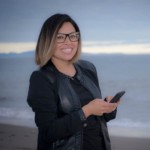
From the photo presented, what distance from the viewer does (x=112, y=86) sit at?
13.7ft

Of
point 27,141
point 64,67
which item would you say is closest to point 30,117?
point 27,141

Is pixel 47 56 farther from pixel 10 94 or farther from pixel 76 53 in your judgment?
pixel 10 94

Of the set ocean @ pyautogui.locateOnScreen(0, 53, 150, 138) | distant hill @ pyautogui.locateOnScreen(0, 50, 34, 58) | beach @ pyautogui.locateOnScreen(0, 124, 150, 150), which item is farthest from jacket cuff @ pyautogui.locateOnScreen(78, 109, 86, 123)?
distant hill @ pyautogui.locateOnScreen(0, 50, 34, 58)

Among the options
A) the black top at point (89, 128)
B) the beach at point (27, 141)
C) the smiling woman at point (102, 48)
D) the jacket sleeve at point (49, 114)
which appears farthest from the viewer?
the smiling woman at point (102, 48)

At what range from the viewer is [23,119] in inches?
174

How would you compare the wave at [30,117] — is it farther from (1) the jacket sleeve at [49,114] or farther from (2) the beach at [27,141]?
(1) the jacket sleeve at [49,114]

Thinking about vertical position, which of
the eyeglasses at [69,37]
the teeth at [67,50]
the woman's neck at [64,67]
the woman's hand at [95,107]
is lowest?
the woman's hand at [95,107]

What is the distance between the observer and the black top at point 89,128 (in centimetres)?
148

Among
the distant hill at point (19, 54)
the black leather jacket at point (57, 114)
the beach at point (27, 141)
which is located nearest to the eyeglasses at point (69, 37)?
the black leather jacket at point (57, 114)

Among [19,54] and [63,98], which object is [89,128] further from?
[19,54]

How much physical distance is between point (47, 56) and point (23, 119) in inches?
121

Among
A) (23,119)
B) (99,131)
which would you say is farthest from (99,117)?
(23,119)

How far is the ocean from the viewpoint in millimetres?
4000

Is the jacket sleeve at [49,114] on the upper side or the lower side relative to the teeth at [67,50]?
lower
